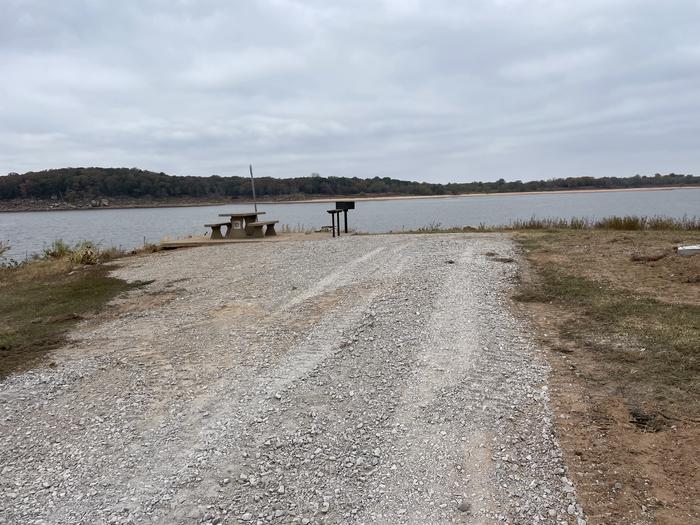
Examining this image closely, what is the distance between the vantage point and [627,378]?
4.06m

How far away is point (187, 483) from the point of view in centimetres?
309

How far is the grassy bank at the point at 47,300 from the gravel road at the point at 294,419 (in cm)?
42

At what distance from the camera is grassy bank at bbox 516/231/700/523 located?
110 inches

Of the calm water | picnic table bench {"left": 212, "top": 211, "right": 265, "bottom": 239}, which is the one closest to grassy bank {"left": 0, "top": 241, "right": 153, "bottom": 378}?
picnic table bench {"left": 212, "top": 211, "right": 265, "bottom": 239}

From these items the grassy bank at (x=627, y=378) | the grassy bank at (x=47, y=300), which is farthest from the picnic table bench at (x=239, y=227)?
the grassy bank at (x=627, y=378)

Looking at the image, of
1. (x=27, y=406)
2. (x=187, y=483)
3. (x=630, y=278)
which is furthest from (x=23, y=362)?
(x=630, y=278)

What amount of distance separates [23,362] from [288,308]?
3002 mm

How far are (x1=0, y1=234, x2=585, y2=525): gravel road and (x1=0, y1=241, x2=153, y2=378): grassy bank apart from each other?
1.37 feet

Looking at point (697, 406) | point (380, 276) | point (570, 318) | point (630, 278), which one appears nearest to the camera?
point (697, 406)

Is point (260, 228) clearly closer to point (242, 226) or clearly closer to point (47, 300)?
point (242, 226)

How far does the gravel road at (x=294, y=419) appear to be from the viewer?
2.89 metres

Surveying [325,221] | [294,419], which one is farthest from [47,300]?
[325,221]

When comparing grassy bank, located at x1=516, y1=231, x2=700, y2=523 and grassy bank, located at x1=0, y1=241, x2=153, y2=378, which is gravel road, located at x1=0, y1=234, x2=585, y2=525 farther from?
grassy bank, located at x1=0, y1=241, x2=153, y2=378

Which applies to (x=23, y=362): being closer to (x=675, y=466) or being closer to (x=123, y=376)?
(x=123, y=376)
